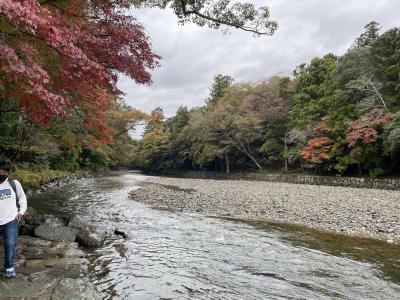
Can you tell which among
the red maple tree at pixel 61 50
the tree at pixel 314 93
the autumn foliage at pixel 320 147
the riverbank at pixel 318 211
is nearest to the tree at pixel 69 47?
the red maple tree at pixel 61 50

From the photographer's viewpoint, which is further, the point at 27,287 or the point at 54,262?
the point at 54,262

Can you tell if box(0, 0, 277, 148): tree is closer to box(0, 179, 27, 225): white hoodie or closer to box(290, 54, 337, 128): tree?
box(0, 179, 27, 225): white hoodie

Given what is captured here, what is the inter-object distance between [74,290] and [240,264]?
10.0ft

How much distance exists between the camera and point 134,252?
705cm

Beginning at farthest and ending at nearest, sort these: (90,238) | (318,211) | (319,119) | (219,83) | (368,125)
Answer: (219,83)
(319,119)
(368,125)
(318,211)
(90,238)

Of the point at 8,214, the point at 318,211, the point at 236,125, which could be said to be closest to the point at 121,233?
the point at 8,214

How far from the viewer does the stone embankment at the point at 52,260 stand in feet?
14.2

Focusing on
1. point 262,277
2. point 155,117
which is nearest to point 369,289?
point 262,277

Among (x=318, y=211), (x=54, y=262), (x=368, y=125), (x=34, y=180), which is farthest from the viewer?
(x=368, y=125)

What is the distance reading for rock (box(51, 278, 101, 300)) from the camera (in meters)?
4.25

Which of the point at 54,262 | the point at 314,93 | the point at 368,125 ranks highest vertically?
the point at 314,93

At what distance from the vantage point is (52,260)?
585cm

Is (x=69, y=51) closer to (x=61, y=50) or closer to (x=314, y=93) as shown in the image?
(x=61, y=50)

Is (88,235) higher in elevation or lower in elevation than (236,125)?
lower
